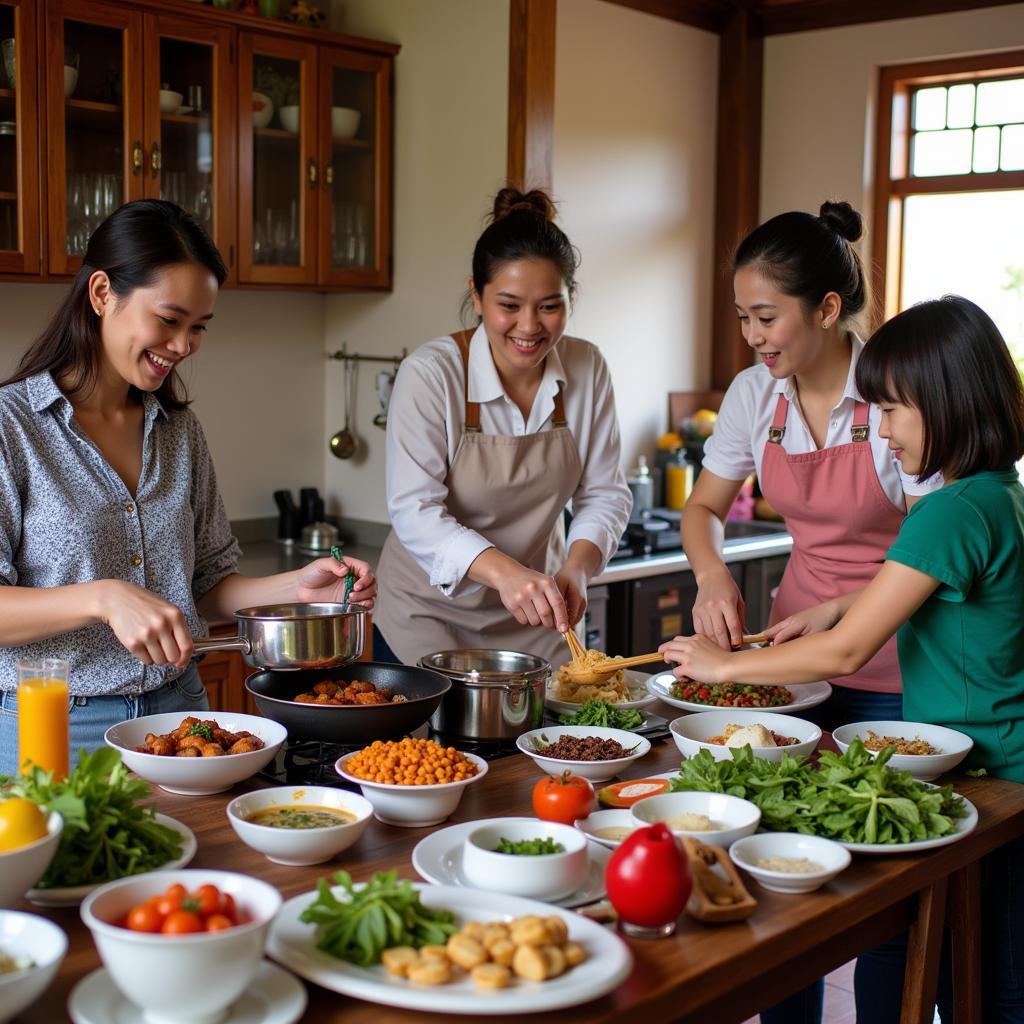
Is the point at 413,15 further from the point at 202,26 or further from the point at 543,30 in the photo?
the point at 202,26

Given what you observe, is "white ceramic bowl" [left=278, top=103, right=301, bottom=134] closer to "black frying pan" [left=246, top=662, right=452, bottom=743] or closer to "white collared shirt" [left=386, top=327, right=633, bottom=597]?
"white collared shirt" [left=386, top=327, right=633, bottom=597]

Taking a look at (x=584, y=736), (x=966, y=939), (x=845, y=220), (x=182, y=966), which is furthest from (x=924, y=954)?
(x=845, y=220)

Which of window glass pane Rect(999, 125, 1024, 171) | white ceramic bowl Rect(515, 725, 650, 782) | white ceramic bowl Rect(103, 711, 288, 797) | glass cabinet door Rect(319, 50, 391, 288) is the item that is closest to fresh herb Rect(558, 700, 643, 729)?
white ceramic bowl Rect(515, 725, 650, 782)

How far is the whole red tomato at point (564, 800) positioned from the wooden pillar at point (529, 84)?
8.74 feet

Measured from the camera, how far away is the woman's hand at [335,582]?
7.87 feet

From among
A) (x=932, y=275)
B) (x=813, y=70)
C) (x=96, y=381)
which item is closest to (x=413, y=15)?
(x=813, y=70)

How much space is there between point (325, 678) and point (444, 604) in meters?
0.74

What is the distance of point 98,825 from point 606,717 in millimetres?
1029

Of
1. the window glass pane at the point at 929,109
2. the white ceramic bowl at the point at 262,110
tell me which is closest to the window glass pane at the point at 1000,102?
the window glass pane at the point at 929,109

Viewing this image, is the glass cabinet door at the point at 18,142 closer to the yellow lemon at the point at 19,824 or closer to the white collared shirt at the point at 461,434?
the white collared shirt at the point at 461,434

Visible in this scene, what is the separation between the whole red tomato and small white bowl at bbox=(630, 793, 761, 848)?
0.22ft

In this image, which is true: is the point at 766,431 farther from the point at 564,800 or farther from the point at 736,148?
the point at 736,148

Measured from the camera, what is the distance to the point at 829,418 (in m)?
2.77

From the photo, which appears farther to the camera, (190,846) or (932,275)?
(932,275)
